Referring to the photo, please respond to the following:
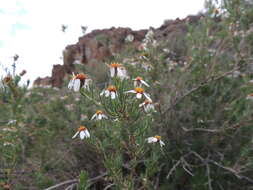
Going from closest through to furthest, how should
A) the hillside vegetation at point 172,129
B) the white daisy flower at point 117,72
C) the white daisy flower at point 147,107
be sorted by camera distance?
the white daisy flower at point 117,72
the white daisy flower at point 147,107
the hillside vegetation at point 172,129

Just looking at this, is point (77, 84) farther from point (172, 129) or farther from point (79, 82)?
point (172, 129)

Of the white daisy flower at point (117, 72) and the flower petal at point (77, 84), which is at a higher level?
the white daisy flower at point (117, 72)

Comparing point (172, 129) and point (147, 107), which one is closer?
point (147, 107)

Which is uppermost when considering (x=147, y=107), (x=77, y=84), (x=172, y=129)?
(x=77, y=84)

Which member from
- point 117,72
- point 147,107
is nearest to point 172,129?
point 147,107

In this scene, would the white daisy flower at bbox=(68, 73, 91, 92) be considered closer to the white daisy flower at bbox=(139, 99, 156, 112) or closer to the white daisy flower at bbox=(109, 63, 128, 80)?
the white daisy flower at bbox=(109, 63, 128, 80)

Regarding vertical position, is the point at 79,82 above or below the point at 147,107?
above

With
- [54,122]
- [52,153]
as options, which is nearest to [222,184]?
[52,153]

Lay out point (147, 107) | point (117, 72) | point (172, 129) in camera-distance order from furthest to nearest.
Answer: point (172, 129) < point (147, 107) < point (117, 72)

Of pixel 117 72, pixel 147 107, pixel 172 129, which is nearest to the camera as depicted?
pixel 117 72

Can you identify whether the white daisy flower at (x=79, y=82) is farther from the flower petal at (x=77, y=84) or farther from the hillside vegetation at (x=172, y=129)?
the hillside vegetation at (x=172, y=129)

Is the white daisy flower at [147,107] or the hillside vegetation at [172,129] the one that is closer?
the white daisy flower at [147,107]

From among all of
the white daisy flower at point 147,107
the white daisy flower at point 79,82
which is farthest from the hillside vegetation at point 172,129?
the white daisy flower at point 79,82

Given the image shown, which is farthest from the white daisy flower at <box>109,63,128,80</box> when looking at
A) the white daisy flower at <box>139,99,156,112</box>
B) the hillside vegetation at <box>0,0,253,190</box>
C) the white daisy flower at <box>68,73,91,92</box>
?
the hillside vegetation at <box>0,0,253,190</box>
